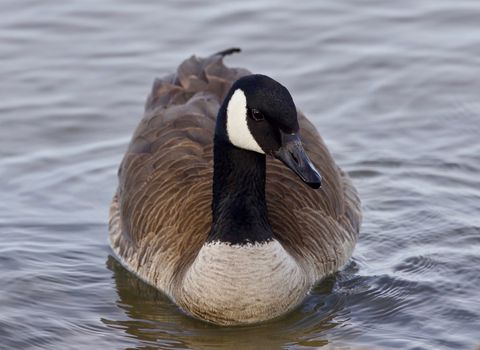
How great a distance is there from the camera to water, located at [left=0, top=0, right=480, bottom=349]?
400 inches

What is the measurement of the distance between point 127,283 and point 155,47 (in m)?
5.45

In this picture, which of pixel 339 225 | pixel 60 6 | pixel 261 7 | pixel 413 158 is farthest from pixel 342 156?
pixel 60 6

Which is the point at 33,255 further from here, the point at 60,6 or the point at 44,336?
the point at 60,6

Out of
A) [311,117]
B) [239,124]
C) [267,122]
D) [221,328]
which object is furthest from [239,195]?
[311,117]

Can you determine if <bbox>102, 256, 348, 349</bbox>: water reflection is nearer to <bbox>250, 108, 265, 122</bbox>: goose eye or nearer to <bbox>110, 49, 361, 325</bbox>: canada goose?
<bbox>110, 49, 361, 325</bbox>: canada goose

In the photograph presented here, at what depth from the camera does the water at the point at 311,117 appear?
400 inches

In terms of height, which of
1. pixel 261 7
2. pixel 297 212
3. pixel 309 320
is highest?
pixel 261 7

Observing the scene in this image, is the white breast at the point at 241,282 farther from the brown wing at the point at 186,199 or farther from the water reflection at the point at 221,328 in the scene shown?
the brown wing at the point at 186,199

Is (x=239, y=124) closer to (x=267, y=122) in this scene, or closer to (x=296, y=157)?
(x=267, y=122)

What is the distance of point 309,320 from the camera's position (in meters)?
10.3

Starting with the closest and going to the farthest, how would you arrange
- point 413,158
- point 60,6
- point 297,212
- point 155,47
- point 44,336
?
point 44,336
point 297,212
point 413,158
point 155,47
point 60,6

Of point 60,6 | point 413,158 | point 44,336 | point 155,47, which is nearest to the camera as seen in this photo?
point 44,336

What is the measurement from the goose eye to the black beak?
0.22 m

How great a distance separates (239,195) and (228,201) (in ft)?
0.33
